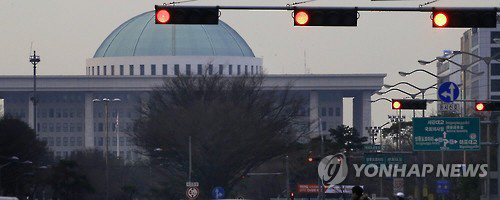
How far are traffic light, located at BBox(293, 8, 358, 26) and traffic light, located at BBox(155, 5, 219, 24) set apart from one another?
1786mm

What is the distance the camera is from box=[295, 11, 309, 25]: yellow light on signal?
35156 millimetres

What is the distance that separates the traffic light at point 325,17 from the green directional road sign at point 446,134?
28014mm

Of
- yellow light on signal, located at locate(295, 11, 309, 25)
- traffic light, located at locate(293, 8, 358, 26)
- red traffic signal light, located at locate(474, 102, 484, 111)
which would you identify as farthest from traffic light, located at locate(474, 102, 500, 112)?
yellow light on signal, located at locate(295, 11, 309, 25)

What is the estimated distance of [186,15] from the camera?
35.3 m

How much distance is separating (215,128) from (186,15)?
62538 millimetres

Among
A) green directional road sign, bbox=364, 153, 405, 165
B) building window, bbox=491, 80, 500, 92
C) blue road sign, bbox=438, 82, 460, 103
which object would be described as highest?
building window, bbox=491, 80, 500, 92

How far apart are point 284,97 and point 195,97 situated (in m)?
5.66

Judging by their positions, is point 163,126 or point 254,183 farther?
point 254,183

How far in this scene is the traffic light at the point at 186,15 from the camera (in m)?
35.2

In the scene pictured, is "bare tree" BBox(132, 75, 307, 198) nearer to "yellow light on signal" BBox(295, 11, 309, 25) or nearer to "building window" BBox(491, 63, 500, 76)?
"building window" BBox(491, 63, 500, 76)

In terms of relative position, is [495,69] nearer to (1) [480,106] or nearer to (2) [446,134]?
(2) [446,134]

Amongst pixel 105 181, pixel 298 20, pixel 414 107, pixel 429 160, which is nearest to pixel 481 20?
pixel 298 20

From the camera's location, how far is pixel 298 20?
116ft

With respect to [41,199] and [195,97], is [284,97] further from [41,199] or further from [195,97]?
[41,199]
